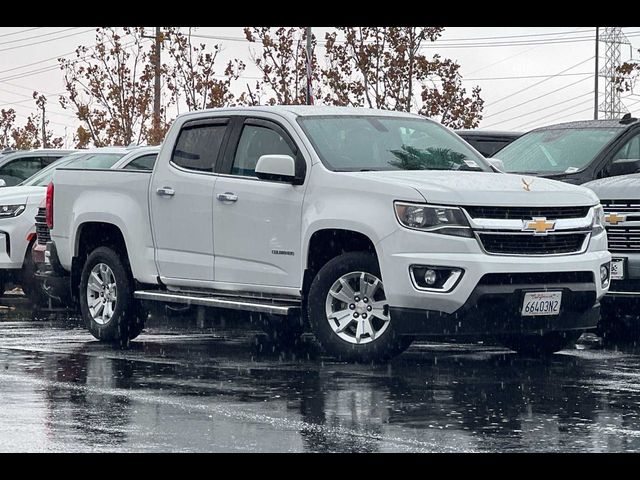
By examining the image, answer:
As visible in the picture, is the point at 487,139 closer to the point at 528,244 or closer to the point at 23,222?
the point at 23,222

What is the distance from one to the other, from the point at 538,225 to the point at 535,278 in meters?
0.39

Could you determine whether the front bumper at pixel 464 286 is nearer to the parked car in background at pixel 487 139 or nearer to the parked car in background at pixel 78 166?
the parked car in background at pixel 78 166

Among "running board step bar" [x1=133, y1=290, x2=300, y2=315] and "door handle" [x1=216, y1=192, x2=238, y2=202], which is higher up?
"door handle" [x1=216, y1=192, x2=238, y2=202]

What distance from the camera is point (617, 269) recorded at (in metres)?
12.9

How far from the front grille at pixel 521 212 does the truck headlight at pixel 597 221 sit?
275 mm

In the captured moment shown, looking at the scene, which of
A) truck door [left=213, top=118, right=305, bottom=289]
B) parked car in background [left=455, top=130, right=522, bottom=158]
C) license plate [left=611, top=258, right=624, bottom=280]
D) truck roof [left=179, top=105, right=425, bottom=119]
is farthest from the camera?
parked car in background [left=455, top=130, right=522, bottom=158]

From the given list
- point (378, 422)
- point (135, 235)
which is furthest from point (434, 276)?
point (135, 235)

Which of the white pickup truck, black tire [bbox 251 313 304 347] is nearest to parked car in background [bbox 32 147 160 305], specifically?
the white pickup truck

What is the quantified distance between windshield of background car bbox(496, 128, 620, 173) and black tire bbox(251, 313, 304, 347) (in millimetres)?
2838

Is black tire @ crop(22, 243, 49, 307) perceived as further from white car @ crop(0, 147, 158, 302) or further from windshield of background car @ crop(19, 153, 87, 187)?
windshield of background car @ crop(19, 153, 87, 187)

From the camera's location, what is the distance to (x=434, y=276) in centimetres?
1109

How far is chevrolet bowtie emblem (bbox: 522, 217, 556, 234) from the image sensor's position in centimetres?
1125

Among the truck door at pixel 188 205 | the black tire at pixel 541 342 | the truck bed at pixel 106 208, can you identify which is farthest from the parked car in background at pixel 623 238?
the truck bed at pixel 106 208
